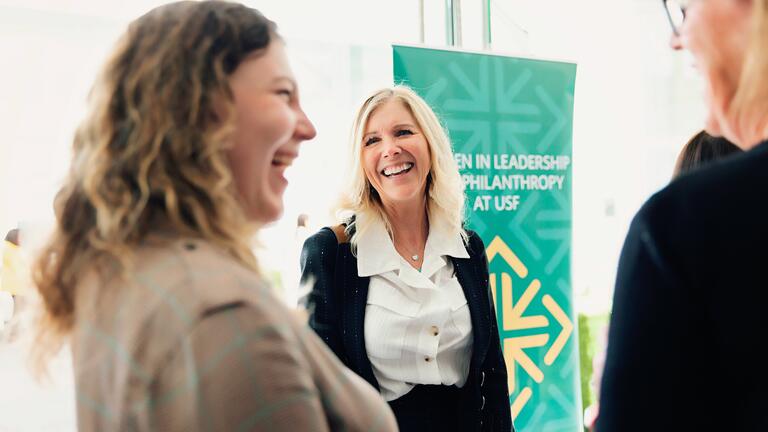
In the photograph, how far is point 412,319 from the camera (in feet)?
7.14

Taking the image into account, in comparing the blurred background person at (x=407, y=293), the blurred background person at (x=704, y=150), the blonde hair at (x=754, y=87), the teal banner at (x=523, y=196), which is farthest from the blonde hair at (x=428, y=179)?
the blonde hair at (x=754, y=87)

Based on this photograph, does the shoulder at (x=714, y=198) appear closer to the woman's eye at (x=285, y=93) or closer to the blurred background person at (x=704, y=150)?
the woman's eye at (x=285, y=93)

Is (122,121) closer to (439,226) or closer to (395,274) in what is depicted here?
(395,274)

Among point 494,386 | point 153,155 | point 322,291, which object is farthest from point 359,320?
point 153,155

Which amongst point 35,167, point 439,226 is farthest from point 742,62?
point 35,167

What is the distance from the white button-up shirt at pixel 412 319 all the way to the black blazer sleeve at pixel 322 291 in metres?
0.10

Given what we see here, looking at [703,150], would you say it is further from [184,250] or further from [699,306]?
[184,250]

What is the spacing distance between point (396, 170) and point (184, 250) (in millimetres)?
1719

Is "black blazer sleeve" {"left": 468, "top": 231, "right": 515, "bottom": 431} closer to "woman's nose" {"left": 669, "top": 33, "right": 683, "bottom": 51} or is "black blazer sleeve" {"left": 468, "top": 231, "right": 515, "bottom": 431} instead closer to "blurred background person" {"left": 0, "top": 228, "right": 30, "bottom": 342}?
"woman's nose" {"left": 669, "top": 33, "right": 683, "bottom": 51}

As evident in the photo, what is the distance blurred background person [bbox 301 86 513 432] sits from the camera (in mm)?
2139

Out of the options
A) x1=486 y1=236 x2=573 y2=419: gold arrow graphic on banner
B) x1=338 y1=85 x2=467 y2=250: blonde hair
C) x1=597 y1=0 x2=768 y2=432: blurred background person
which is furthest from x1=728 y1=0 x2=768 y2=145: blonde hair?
x1=486 y1=236 x2=573 y2=419: gold arrow graphic on banner

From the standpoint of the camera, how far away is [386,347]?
7.06ft

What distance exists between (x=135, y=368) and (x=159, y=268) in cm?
12

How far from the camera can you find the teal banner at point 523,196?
3471 millimetres
